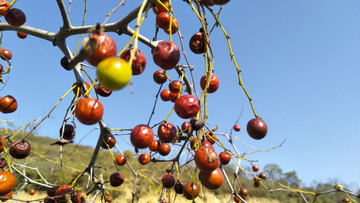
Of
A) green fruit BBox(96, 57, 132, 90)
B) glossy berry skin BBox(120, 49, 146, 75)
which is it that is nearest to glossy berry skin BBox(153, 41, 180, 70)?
glossy berry skin BBox(120, 49, 146, 75)

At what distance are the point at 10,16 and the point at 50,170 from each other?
15.4 metres

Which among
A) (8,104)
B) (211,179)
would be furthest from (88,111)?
(8,104)

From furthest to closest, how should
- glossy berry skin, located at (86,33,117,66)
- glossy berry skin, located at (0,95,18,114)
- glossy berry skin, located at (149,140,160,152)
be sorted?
glossy berry skin, located at (149,140,160,152) < glossy berry skin, located at (0,95,18,114) < glossy berry skin, located at (86,33,117,66)

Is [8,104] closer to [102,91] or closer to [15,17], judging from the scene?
[15,17]

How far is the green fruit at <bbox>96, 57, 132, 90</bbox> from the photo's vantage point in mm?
590

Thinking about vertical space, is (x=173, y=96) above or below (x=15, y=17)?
above

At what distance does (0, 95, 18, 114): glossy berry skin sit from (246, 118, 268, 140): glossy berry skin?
2.06 meters

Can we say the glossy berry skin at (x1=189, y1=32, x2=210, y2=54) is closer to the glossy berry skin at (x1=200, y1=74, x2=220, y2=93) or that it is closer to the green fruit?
the glossy berry skin at (x1=200, y1=74, x2=220, y2=93)

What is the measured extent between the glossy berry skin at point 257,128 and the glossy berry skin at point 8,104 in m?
2.06

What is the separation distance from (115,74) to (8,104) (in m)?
1.98

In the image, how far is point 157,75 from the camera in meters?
2.09

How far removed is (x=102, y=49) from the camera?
0.69 metres

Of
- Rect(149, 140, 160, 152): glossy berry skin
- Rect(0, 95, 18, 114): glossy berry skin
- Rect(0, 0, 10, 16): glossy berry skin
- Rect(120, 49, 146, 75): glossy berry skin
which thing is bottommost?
Rect(0, 95, 18, 114): glossy berry skin

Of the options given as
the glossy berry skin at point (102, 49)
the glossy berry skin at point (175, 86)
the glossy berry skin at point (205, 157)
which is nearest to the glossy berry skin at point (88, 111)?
the glossy berry skin at point (102, 49)
